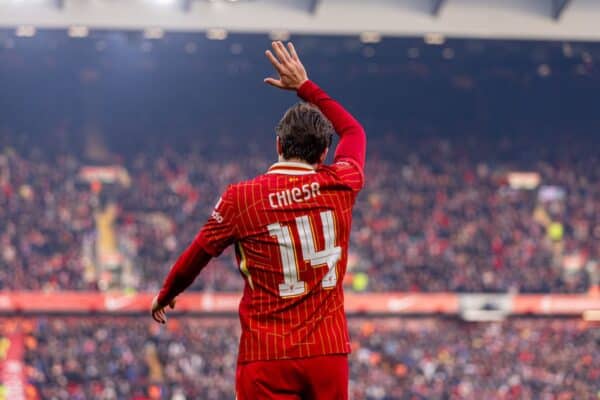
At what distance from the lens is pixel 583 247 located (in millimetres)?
29703

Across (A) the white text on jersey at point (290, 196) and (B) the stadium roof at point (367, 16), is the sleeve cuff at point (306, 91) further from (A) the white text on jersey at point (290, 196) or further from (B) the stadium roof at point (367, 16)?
(B) the stadium roof at point (367, 16)

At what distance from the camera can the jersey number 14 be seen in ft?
11.3

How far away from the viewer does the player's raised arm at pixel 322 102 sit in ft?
12.1

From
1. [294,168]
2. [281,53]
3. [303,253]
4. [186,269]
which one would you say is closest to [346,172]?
[294,168]

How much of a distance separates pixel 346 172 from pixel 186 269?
0.62m

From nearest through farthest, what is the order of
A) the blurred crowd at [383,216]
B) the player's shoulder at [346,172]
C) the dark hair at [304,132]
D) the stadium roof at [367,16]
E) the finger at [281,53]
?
the dark hair at [304,132] → the player's shoulder at [346,172] → the finger at [281,53] → the stadium roof at [367,16] → the blurred crowd at [383,216]

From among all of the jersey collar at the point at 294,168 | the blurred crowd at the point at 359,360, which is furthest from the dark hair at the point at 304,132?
the blurred crowd at the point at 359,360

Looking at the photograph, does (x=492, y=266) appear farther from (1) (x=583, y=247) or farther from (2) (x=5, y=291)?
(2) (x=5, y=291)

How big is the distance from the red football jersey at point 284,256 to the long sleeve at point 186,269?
3cm

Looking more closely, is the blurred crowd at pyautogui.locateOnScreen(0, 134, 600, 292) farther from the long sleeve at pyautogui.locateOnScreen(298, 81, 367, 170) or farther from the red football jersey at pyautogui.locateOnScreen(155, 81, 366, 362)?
the red football jersey at pyautogui.locateOnScreen(155, 81, 366, 362)

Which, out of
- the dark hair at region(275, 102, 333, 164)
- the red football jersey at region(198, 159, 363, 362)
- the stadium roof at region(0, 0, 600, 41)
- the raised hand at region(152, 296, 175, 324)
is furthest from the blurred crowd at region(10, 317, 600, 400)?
the dark hair at region(275, 102, 333, 164)

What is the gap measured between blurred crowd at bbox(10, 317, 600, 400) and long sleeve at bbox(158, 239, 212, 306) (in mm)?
17231

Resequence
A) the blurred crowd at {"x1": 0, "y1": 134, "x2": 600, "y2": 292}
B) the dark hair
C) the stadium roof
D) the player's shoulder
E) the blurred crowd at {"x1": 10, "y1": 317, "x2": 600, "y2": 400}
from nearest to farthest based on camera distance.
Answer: the dark hair → the player's shoulder → the blurred crowd at {"x1": 10, "y1": 317, "x2": 600, "y2": 400} → the stadium roof → the blurred crowd at {"x1": 0, "y1": 134, "x2": 600, "y2": 292}

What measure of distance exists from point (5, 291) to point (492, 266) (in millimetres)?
12350
